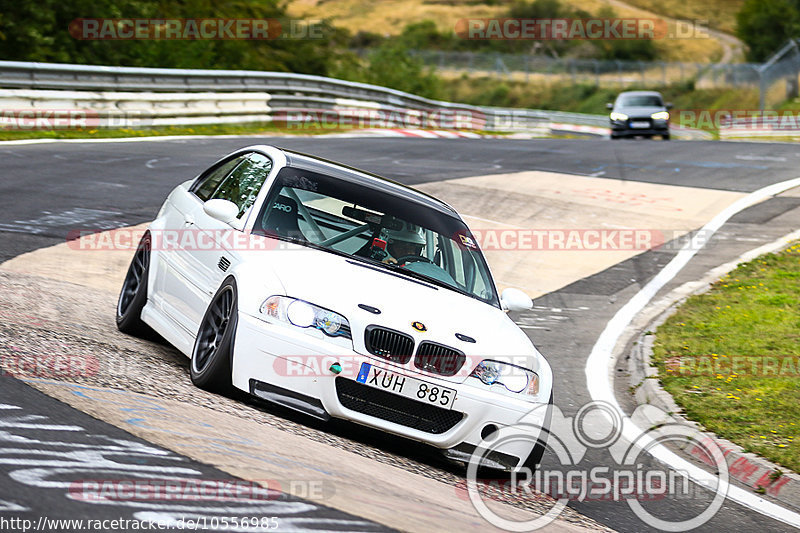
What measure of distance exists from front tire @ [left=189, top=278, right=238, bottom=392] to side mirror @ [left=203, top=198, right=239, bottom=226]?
0.62 metres

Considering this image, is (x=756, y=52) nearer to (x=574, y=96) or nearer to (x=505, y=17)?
(x=574, y=96)

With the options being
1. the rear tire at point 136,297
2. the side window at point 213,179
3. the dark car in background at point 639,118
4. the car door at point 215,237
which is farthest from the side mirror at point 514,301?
the dark car in background at point 639,118

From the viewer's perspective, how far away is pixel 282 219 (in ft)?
23.1

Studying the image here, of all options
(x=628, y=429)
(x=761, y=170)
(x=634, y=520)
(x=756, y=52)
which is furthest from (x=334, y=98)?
(x=756, y=52)

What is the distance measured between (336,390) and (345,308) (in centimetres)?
46

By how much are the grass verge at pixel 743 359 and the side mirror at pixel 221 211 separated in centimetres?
380

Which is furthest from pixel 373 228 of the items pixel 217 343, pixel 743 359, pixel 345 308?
pixel 743 359

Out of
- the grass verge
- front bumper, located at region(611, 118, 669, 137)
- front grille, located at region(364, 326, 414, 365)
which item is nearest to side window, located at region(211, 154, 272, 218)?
front grille, located at region(364, 326, 414, 365)

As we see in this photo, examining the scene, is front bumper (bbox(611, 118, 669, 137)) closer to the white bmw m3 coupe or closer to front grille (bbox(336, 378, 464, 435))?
the white bmw m3 coupe

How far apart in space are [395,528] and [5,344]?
122 inches

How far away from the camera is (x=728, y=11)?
139250 mm

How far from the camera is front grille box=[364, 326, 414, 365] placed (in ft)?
19.1

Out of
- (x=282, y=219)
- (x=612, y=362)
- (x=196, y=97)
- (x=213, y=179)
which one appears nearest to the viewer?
(x=282, y=219)

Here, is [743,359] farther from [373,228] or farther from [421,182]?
[421,182]
